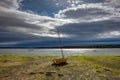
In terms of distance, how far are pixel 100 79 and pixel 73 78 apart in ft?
14.1

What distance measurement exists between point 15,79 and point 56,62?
1862cm

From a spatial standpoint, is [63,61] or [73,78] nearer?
[73,78]

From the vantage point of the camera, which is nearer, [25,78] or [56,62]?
[25,78]

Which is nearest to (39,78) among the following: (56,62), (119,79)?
(119,79)

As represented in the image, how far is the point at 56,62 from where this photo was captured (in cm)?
4353

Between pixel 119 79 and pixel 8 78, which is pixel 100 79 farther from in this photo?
pixel 8 78

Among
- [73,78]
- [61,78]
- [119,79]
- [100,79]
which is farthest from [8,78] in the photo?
[119,79]

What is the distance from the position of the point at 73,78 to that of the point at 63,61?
60.3 feet

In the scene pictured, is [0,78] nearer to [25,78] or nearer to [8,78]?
[8,78]

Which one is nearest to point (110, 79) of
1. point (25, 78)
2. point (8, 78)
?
point (25, 78)

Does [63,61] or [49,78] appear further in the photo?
[63,61]

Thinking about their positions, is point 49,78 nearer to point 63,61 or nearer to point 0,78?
point 0,78

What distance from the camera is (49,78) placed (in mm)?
26406

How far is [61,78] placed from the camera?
26453 mm
